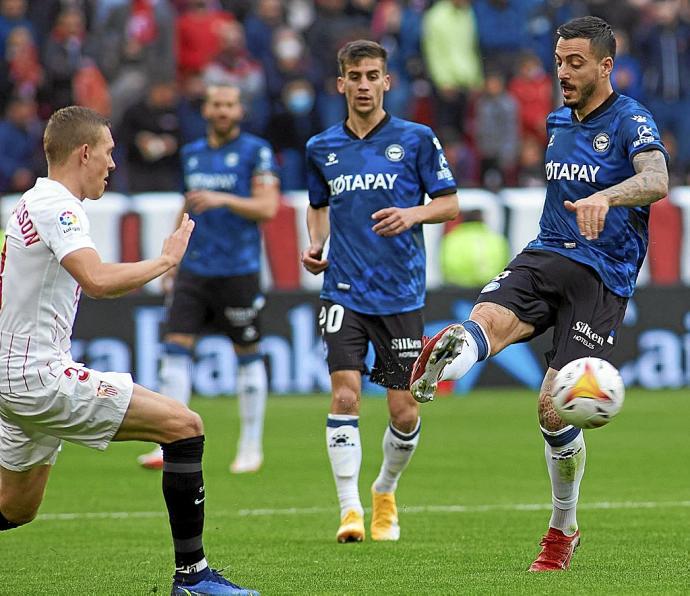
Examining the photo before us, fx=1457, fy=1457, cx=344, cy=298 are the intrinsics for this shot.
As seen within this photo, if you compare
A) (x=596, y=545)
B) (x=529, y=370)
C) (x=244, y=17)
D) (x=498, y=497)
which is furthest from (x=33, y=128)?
(x=596, y=545)

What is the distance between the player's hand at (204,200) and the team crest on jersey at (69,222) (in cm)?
487

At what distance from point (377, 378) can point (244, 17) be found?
44.6 ft

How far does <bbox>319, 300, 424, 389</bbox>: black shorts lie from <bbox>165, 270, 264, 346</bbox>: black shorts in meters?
3.05

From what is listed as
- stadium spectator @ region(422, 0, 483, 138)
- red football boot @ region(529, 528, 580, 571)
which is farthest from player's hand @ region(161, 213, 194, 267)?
stadium spectator @ region(422, 0, 483, 138)

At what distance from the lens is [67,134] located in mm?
6320

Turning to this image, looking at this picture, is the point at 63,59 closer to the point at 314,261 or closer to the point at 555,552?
the point at 314,261

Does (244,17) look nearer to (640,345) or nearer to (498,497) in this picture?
(640,345)

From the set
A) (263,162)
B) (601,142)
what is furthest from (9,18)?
(601,142)

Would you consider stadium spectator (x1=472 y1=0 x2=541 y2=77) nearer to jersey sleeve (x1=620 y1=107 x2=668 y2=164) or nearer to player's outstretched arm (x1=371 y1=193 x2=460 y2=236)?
player's outstretched arm (x1=371 y1=193 x2=460 y2=236)

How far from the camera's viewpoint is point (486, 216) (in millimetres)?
17422

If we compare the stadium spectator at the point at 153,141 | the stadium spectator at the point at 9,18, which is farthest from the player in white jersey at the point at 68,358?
the stadium spectator at the point at 9,18

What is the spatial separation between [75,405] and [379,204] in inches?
120

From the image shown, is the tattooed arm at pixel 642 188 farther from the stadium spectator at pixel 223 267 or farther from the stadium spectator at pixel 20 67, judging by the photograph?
the stadium spectator at pixel 20 67

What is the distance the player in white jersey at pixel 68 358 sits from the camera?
243 inches
